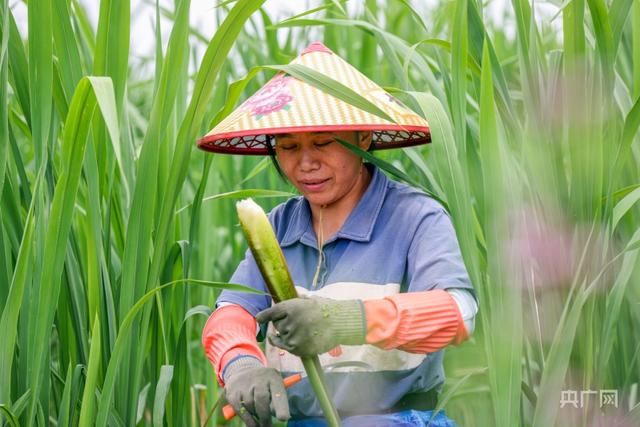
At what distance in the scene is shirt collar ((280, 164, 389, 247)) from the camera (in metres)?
1.29

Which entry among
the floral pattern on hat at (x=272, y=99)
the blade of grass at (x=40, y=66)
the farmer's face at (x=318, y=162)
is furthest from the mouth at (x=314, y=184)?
the blade of grass at (x=40, y=66)

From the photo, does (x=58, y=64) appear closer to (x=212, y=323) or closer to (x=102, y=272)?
(x=102, y=272)

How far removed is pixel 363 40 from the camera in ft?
7.06

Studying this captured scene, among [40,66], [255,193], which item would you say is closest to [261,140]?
[255,193]

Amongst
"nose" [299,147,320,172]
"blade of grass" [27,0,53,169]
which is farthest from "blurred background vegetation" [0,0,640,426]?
"nose" [299,147,320,172]

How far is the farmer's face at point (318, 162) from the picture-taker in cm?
126

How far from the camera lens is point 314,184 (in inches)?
50.1

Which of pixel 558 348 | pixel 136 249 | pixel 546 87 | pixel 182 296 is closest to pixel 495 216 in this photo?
pixel 558 348

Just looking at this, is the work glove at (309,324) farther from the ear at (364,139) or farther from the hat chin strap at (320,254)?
the ear at (364,139)

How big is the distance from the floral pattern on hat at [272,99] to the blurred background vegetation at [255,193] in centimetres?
3

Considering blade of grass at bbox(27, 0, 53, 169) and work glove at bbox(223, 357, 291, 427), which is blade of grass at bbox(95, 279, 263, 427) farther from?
blade of grass at bbox(27, 0, 53, 169)

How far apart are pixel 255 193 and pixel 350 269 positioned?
0.71ft

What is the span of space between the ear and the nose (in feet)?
0.30

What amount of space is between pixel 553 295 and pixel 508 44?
67.4 inches
